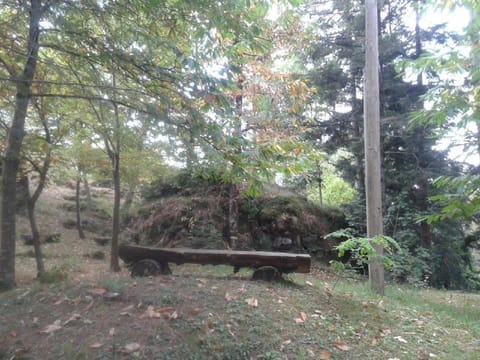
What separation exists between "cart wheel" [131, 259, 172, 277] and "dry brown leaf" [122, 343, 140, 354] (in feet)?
10.0

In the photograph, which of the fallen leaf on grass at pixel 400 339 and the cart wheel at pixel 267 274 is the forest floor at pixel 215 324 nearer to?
the fallen leaf on grass at pixel 400 339

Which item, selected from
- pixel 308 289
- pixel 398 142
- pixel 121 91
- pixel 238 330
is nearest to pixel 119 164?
pixel 121 91

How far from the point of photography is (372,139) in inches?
306

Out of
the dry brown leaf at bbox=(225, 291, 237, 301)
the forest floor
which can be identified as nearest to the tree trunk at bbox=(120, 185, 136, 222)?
the forest floor

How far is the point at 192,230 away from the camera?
10.5m

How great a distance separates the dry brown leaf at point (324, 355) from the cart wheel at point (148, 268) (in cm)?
352

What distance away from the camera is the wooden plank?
6359mm

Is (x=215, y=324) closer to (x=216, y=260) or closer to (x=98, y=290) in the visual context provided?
(x=98, y=290)

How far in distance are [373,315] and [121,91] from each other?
15.5 feet

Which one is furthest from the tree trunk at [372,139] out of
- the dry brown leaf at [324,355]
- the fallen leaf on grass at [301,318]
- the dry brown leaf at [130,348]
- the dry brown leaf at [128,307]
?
the dry brown leaf at [130,348]

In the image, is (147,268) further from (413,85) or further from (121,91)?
(413,85)

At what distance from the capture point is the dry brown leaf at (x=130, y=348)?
133 inches

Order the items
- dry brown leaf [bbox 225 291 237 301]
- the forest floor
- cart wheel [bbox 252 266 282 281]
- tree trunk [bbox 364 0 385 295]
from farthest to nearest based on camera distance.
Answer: tree trunk [bbox 364 0 385 295] < cart wheel [bbox 252 266 282 281] < dry brown leaf [bbox 225 291 237 301] < the forest floor

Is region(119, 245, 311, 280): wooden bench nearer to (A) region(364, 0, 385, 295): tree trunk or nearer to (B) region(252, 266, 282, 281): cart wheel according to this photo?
(B) region(252, 266, 282, 281): cart wheel
